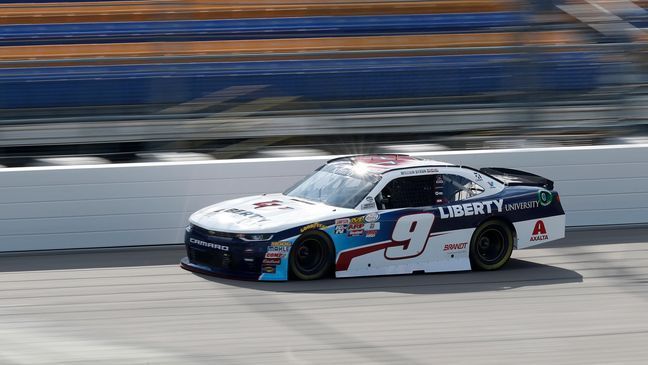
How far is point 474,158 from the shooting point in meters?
11.5

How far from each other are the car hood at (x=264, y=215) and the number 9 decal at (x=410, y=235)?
1.49 ft

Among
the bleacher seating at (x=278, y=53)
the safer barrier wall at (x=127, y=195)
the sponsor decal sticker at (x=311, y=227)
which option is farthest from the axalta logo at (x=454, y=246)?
the bleacher seating at (x=278, y=53)

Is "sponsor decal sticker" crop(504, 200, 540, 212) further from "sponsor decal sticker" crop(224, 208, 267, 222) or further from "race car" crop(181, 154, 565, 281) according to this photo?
"sponsor decal sticker" crop(224, 208, 267, 222)

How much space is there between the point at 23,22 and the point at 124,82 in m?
3.17

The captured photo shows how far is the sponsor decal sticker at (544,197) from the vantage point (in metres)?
9.53

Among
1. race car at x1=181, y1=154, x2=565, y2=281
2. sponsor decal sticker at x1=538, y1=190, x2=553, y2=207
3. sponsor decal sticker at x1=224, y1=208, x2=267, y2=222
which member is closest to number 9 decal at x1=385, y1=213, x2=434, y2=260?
race car at x1=181, y1=154, x2=565, y2=281

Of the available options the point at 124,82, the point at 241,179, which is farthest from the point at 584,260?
the point at 124,82

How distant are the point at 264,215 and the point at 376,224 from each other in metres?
1.05

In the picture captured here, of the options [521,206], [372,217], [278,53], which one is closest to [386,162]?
[372,217]

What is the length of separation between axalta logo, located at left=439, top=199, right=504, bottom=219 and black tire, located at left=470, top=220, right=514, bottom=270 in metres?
0.14

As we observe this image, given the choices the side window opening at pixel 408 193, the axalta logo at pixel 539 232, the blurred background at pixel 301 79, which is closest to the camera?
the side window opening at pixel 408 193

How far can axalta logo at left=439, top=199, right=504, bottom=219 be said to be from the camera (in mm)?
9031

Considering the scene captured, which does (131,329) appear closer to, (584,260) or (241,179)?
(241,179)

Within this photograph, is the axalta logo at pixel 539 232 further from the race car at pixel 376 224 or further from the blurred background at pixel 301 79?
the blurred background at pixel 301 79
